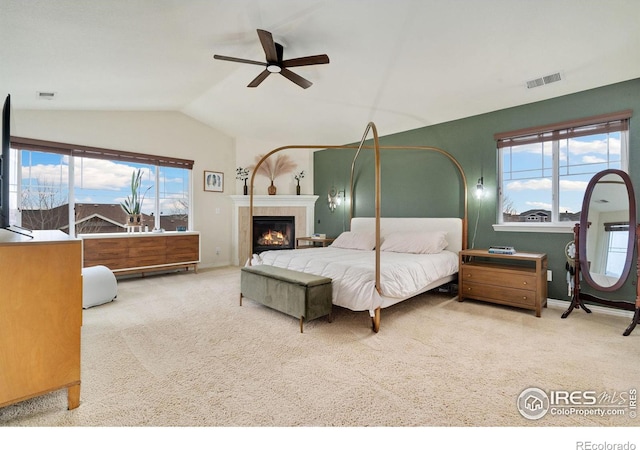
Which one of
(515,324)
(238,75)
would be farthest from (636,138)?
(238,75)

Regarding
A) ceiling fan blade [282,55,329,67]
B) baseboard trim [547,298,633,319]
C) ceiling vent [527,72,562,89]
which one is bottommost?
baseboard trim [547,298,633,319]

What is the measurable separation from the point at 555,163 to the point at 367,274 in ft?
9.82

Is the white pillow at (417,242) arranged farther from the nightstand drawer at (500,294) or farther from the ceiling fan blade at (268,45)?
the ceiling fan blade at (268,45)

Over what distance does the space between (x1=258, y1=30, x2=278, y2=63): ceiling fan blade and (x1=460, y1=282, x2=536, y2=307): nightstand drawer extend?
350 cm

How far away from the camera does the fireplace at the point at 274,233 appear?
22.0ft

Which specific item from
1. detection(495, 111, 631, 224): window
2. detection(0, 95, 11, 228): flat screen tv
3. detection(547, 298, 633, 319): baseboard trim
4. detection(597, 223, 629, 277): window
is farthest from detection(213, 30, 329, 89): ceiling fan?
detection(547, 298, 633, 319): baseboard trim

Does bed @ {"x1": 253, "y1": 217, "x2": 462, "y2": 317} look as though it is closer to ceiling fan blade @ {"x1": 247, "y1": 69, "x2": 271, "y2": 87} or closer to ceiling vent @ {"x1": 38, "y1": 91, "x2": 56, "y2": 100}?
ceiling fan blade @ {"x1": 247, "y1": 69, "x2": 271, "y2": 87}

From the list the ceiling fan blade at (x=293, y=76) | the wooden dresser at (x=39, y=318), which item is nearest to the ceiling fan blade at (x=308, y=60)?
the ceiling fan blade at (x=293, y=76)

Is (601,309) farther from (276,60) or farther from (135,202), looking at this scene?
(135,202)

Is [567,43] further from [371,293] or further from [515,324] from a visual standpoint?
[371,293]

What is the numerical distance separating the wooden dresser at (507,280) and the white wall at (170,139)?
4756 mm

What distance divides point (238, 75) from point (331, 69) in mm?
1396

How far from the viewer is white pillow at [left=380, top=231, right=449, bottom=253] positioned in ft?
14.0

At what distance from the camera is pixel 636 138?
3279 mm
